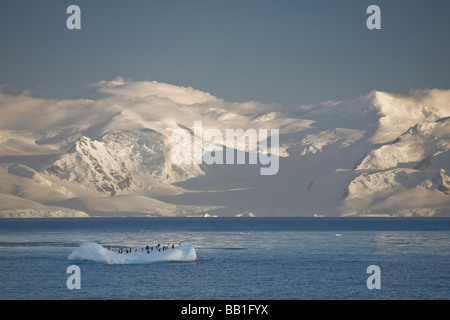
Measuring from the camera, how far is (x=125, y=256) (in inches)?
5084

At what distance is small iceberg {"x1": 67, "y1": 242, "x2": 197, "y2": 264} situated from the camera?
413 ft

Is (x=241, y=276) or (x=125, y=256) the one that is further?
(x=125, y=256)

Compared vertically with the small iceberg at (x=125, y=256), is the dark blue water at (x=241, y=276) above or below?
below

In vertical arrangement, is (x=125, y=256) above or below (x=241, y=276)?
above

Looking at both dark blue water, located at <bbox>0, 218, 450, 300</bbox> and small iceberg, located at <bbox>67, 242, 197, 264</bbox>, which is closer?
dark blue water, located at <bbox>0, 218, 450, 300</bbox>

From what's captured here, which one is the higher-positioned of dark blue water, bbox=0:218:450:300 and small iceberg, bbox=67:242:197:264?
small iceberg, bbox=67:242:197:264

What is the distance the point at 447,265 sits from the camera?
12650cm

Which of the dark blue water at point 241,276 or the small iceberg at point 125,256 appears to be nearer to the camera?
the dark blue water at point 241,276

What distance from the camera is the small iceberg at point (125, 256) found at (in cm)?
12594

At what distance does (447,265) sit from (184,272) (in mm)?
51765
